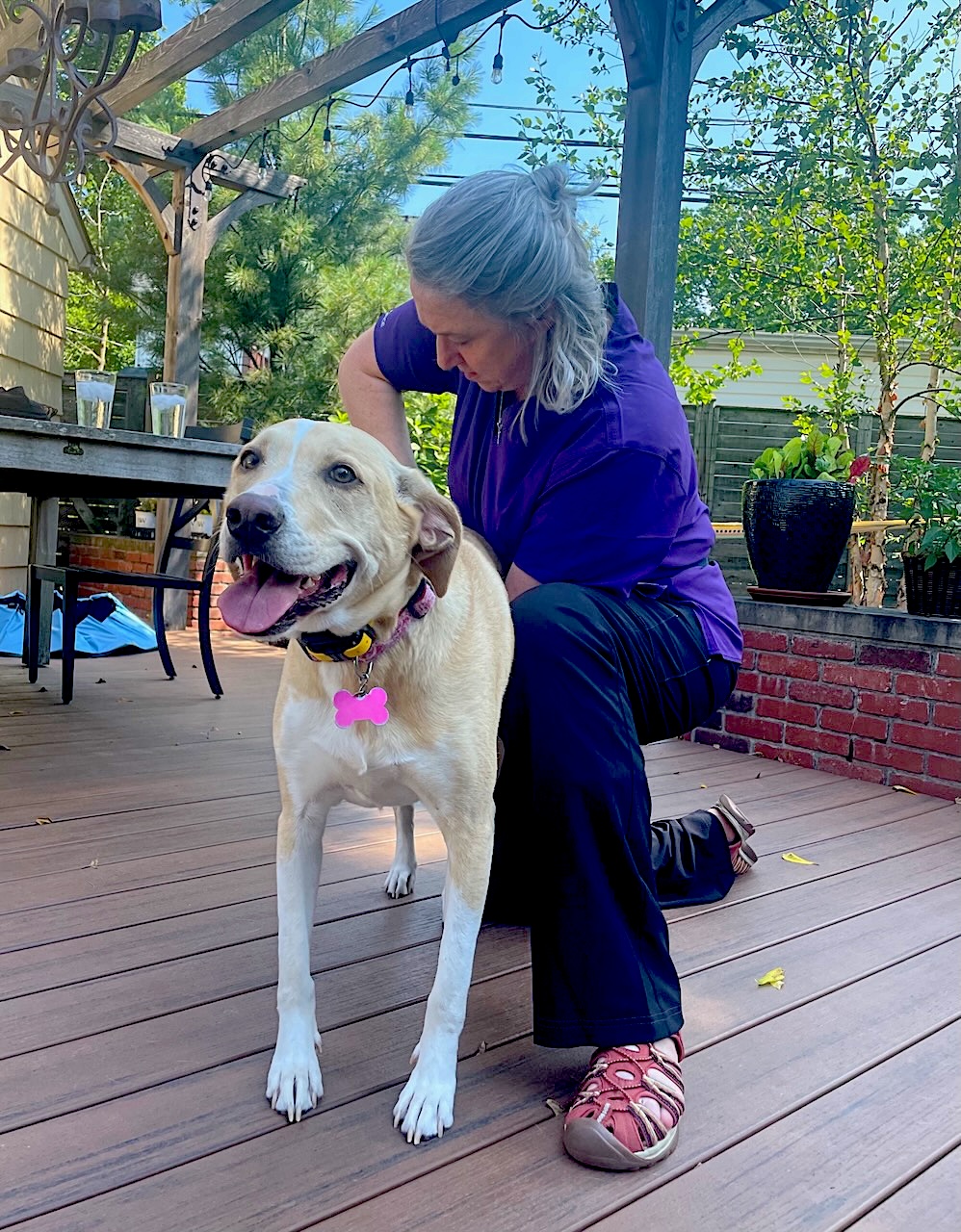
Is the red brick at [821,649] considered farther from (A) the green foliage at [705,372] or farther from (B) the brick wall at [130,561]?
(B) the brick wall at [130,561]

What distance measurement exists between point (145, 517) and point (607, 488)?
5676 mm

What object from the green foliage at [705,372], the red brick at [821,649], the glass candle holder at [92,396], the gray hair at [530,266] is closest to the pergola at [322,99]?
the red brick at [821,649]

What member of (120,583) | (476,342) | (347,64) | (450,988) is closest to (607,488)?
(476,342)

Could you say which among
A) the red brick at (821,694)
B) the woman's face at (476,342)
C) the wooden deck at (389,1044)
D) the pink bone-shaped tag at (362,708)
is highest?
the woman's face at (476,342)

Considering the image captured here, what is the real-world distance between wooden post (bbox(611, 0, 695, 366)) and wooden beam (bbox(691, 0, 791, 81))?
70 millimetres

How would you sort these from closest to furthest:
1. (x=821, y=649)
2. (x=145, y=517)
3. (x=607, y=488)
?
(x=607, y=488) < (x=821, y=649) < (x=145, y=517)

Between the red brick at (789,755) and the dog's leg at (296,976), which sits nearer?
the dog's leg at (296,976)

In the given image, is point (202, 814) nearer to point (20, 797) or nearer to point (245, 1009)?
point (20, 797)

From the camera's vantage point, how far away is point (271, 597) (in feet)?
4.19

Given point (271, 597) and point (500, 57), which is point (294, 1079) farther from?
point (500, 57)

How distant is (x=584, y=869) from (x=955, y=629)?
7.07ft

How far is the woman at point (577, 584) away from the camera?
54.6 inches

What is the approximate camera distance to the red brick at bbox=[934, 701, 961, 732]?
10.2ft

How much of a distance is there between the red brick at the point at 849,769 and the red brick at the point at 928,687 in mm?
284
